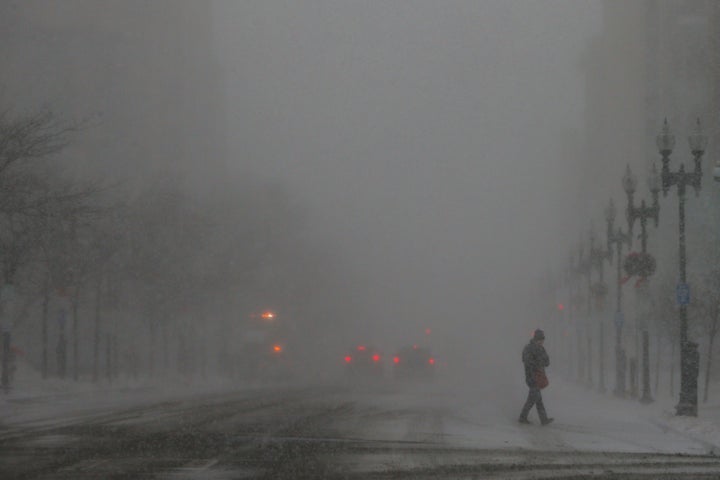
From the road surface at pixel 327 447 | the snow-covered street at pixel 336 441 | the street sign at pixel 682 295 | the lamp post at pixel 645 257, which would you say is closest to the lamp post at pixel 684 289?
the street sign at pixel 682 295

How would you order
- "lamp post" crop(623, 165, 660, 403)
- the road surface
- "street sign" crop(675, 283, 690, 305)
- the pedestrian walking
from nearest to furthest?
the road surface
the pedestrian walking
"street sign" crop(675, 283, 690, 305)
"lamp post" crop(623, 165, 660, 403)

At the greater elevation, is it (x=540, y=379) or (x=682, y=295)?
(x=682, y=295)

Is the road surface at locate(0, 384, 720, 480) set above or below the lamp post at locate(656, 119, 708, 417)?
below

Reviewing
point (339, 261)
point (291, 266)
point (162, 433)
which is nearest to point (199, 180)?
point (339, 261)

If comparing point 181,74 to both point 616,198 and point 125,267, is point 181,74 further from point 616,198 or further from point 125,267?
point 125,267

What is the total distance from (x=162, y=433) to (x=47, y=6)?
127818mm

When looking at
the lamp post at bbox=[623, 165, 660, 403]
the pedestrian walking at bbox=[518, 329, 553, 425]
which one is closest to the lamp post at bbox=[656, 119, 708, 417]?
the lamp post at bbox=[623, 165, 660, 403]

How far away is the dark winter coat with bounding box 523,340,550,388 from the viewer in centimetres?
2320

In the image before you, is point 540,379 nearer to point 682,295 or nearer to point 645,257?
point 682,295

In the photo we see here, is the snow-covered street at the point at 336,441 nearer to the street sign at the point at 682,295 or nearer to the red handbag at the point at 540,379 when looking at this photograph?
the red handbag at the point at 540,379

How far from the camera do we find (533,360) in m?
23.2

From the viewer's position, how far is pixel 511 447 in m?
16.9

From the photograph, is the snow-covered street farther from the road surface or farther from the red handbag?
the red handbag

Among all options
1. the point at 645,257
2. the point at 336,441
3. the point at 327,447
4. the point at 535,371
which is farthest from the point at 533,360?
the point at 645,257
